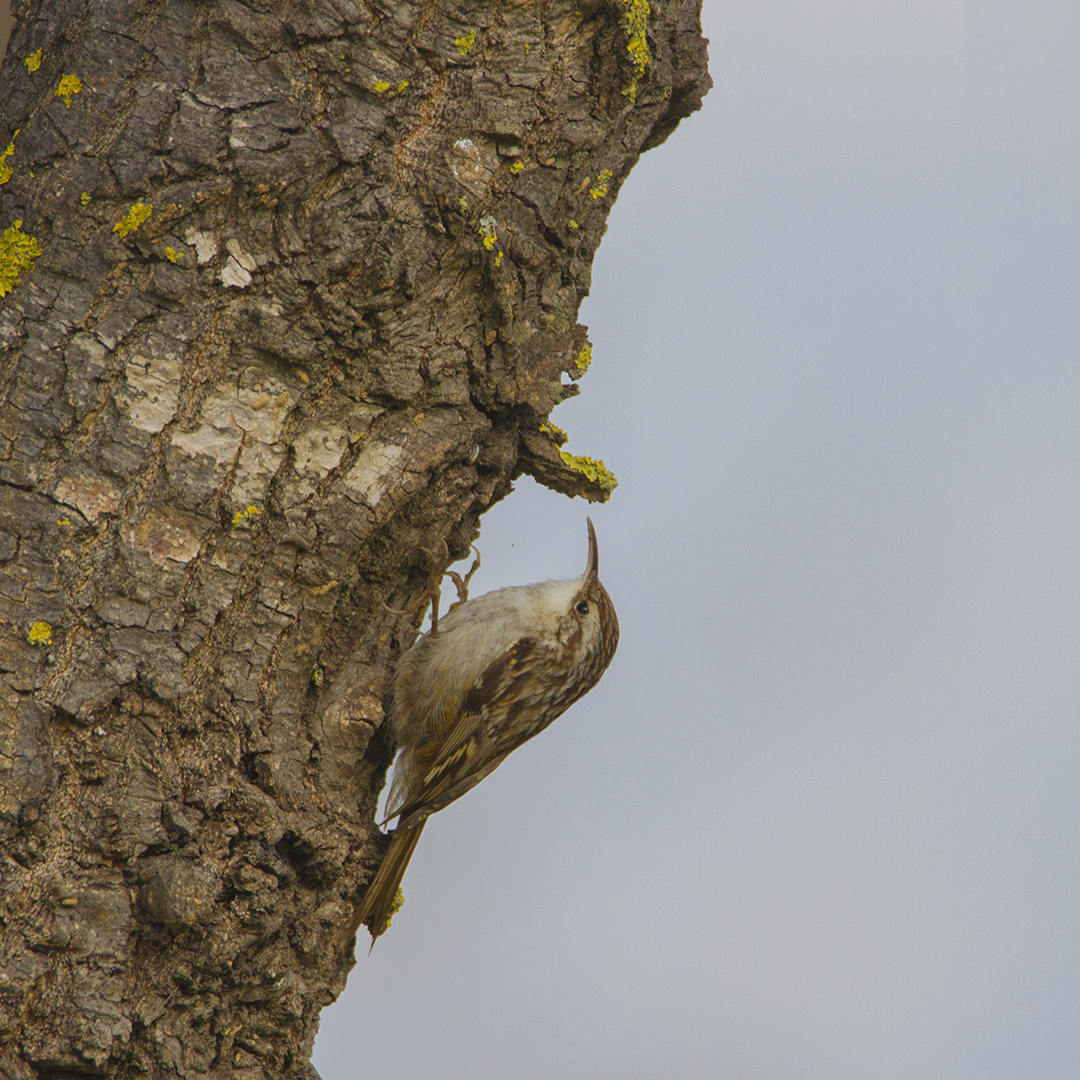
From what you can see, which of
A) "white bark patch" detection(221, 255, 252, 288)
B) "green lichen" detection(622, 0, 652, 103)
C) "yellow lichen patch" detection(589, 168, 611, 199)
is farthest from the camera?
"yellow lichen patch" detection(589, 168, 611, 199)

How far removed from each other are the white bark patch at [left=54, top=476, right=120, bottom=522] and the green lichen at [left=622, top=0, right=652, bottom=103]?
1.15m

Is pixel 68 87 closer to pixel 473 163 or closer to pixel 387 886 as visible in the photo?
pixel 473 163

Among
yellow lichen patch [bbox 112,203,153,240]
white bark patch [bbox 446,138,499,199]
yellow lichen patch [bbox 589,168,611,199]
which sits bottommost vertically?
yellow lichen patch [bbox 112,203,153,240]

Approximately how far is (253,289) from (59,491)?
0.43 m

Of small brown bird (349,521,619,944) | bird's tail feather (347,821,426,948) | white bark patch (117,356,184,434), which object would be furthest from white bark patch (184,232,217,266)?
bird's tail feather (347,821,426,948)

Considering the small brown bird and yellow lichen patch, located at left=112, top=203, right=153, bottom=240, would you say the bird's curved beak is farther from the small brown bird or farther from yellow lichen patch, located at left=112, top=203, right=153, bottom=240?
yellow lichen patch, located at left=112, top=203, right=153, bottom=240

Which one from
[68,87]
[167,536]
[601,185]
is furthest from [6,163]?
[601,185]

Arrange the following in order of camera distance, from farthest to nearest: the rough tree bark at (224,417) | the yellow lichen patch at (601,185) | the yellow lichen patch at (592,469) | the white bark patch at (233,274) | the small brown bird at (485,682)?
the small brown bird at (485,682), the yellow lichen patch at (592,469), the yellow lichen patch at (601,185), the white bark patch at (233,274), the rough tree bark at (224,417)

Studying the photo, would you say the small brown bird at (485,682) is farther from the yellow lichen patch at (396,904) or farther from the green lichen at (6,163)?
the green lichen at (6,163)

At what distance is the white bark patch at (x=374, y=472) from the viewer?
5.88ft

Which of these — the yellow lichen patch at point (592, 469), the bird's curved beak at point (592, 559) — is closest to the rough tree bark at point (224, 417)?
the yellow lichen patch at point (592, 469)

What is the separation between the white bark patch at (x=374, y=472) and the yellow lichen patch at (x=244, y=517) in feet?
0.55

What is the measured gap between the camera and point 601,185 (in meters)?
1.98

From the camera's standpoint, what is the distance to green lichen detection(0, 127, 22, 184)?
5.31 feet
